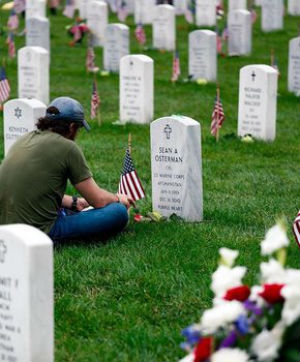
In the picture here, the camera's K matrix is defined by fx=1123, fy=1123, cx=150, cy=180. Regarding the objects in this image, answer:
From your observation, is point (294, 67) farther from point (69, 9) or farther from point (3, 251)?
point (3, 251)

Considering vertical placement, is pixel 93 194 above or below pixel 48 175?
below

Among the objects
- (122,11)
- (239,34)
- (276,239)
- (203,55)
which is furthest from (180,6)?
(276,239)

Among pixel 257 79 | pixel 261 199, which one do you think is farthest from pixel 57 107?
pixel 257 79

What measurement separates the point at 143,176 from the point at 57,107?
3.45 meters

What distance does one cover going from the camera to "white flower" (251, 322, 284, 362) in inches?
172

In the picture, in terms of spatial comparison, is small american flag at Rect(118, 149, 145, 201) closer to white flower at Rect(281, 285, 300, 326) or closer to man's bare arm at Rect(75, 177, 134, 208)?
man's bare arm at Rect(75, 177, 134, 208)

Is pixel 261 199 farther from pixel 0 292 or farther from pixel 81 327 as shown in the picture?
pixel 0 292

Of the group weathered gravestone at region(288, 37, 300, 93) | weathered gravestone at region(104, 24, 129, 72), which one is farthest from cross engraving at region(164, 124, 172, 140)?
weathered gravestone at region(104, 24, 129, 72)

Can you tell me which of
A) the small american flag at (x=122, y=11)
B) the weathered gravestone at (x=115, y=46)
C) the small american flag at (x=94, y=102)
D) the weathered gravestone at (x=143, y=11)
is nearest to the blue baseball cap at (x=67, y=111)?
the small american flag at (x=94, y=102)

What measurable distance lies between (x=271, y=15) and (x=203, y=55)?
8.40 meters

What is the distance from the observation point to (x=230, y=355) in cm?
430

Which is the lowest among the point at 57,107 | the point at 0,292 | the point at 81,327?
the point at 81,327

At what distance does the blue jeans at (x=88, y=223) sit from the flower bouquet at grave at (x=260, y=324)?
4.24 metres

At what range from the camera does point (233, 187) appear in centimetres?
1134
